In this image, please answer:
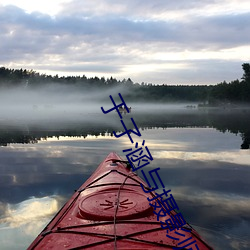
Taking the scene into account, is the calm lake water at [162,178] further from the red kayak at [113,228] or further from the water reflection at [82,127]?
the water reflection at [82,127]

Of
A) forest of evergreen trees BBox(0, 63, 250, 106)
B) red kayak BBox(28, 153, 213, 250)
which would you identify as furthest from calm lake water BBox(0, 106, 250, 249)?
forest of evergreen trees BBox(0, 63, 250, 106)

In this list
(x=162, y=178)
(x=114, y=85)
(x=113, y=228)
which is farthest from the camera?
(x=114, y=85)

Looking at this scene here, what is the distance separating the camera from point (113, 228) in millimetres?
4820

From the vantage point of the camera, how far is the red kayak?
14.5 feet

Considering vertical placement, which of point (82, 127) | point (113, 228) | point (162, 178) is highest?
point (82, 127)

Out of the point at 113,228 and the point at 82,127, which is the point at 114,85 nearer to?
the point at 82,127

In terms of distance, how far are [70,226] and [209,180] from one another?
7.45 metres

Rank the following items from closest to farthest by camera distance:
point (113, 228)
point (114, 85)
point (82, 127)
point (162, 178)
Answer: point (113, 228)
point (162, 178)
point (82, 127)
point (114, 85)

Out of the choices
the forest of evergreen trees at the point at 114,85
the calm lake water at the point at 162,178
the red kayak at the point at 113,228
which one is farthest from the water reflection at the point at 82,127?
the forest of evergreen trees at the point at 114,85

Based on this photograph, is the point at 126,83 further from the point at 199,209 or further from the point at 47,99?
Result: the point at 199,209

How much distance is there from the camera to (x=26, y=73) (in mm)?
156875

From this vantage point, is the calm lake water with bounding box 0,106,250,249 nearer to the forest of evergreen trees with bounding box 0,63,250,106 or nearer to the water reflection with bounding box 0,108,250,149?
the water reflection with bounding box 0,108,250,149

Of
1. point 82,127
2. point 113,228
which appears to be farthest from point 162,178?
point 82,127

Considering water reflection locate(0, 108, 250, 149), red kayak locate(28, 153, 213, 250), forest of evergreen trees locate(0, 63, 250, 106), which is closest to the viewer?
red kayak locate(28, 153, 213, 250)
